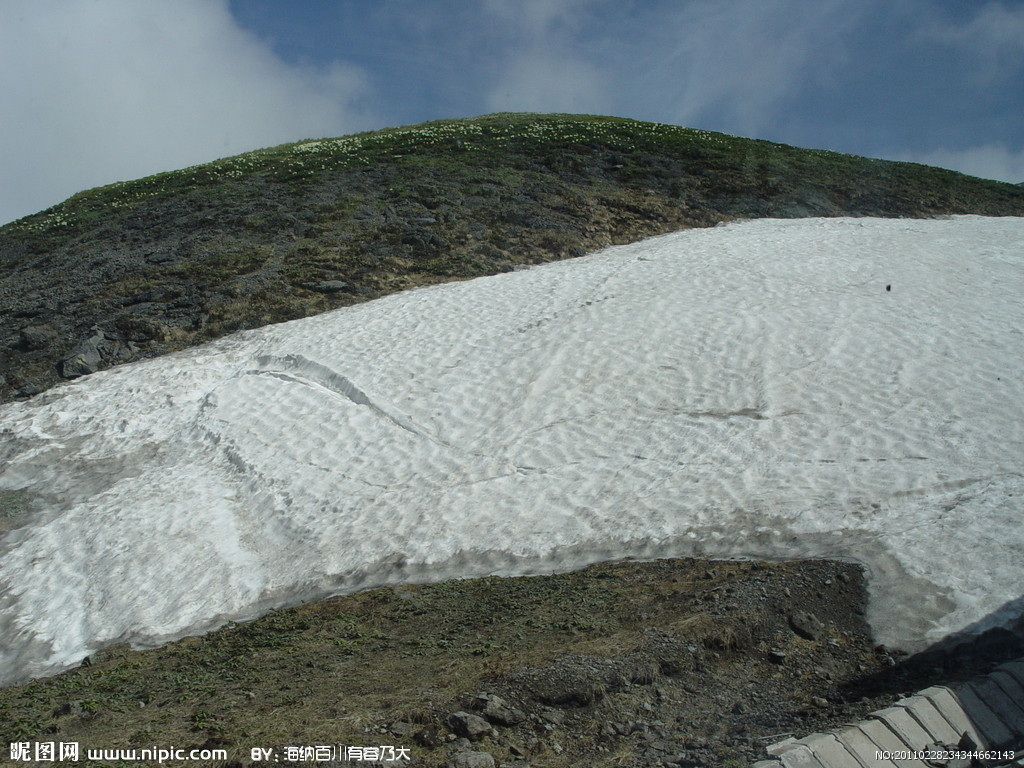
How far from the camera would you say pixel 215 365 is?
1936cm

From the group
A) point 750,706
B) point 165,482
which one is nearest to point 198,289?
point 165,482

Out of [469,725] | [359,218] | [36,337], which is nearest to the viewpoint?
[469,725]

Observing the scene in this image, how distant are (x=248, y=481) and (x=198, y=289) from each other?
438 inches

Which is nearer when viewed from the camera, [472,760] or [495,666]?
[472,760]

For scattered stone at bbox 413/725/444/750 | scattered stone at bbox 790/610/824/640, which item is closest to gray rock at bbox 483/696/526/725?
scattered stone at bbox 413/725/444/750

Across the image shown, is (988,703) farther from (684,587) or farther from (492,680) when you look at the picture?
(492,680)

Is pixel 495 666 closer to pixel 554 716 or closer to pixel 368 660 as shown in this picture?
pixel 554 716

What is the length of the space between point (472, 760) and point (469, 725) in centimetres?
47

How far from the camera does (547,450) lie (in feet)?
45.6

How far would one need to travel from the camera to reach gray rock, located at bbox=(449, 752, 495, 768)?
5867 mm

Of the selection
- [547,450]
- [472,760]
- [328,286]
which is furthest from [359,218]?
[472,760]

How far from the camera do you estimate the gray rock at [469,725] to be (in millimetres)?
6336

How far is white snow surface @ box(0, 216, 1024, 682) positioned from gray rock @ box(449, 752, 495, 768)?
184 inches

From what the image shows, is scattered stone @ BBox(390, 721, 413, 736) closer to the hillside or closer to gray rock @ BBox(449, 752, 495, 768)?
gray rock @ BBox(449, 752, 495, 768)
